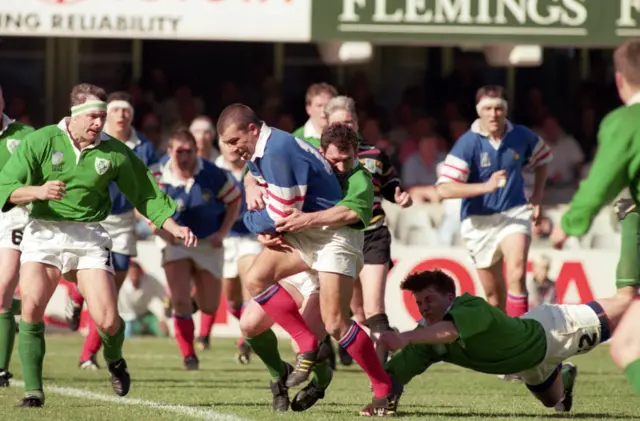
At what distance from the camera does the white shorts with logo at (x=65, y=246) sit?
388 inches

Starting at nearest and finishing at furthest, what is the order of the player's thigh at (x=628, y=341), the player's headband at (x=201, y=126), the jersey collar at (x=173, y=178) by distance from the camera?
1. the player's thigh at (x=628, y=341)
2. the jersey collar at (x=173, y=178)
3. the player's headband at (x=201, y=126)

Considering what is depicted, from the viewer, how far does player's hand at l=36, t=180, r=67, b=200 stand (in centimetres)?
942

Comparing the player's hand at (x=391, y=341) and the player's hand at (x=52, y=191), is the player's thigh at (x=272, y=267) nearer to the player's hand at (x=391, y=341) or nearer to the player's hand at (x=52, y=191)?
the player's hand at (x=52, y=191)

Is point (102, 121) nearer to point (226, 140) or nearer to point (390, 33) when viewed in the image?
point (226, 140)

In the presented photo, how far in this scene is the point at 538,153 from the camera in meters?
13.0

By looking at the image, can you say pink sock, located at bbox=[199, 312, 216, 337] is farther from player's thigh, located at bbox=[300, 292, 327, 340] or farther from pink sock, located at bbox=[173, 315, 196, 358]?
player's thigh, located at bbox=[300, 292, 327, 340]

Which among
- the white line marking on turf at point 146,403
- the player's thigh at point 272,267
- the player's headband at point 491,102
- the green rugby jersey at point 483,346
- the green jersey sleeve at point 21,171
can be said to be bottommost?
the white line marking on turf at point 146,403

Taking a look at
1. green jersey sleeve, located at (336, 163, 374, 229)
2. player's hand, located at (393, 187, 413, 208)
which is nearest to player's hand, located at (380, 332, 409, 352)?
green jersey sleeve, located at (336, 163, 374, 229)

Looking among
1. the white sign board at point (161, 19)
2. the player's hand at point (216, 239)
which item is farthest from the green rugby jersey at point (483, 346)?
the white sign board at point (161, 19)

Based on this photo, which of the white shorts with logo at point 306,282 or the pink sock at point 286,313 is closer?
the pink sock at point 286,313

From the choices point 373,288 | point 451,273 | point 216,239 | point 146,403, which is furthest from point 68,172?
point 451,273

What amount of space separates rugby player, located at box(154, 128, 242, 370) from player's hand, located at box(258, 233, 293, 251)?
4463 mm

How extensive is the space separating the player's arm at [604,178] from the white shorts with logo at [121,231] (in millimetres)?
6545

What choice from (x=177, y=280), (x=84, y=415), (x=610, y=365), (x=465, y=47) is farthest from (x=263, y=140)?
(x=465, y=47)
